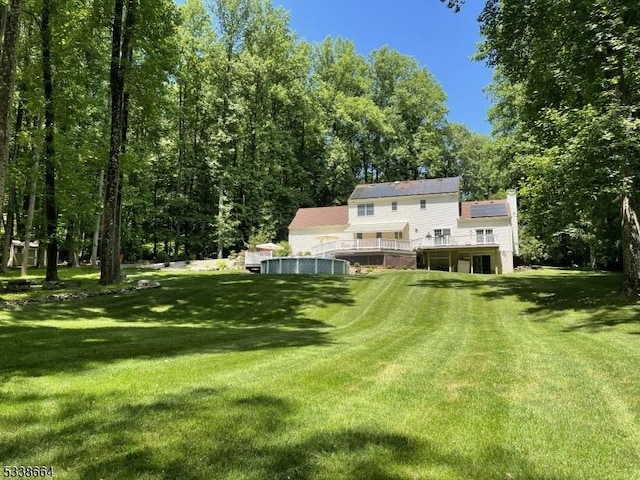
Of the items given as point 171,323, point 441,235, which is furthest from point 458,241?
point 171,323

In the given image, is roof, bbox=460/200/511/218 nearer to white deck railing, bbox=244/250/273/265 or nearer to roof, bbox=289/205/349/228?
roof, bbox=289/205/349/228

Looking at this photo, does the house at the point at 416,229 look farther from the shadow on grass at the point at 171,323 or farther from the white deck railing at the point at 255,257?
the shadow on grass at the point at 171,323

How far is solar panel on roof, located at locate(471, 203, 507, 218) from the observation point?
37.8m

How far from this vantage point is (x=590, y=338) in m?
9.84

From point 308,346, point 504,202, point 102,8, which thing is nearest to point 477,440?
point 308,346

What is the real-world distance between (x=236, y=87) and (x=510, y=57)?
99.2ft

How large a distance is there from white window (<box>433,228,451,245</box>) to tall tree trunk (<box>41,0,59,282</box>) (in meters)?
26.5

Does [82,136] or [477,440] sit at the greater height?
[82,136]

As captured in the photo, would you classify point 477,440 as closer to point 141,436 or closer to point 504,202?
point 141,436

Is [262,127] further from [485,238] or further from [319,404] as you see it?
[319,404]

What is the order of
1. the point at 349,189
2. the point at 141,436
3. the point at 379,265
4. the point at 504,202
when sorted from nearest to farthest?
the point at 141,436 → the point at 379,265 → the point at 504,202 → the point at 349,189

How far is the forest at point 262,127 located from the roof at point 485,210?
1.53 meters

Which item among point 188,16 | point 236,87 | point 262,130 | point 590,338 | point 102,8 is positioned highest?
point 188,16

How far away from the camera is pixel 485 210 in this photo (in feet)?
128
